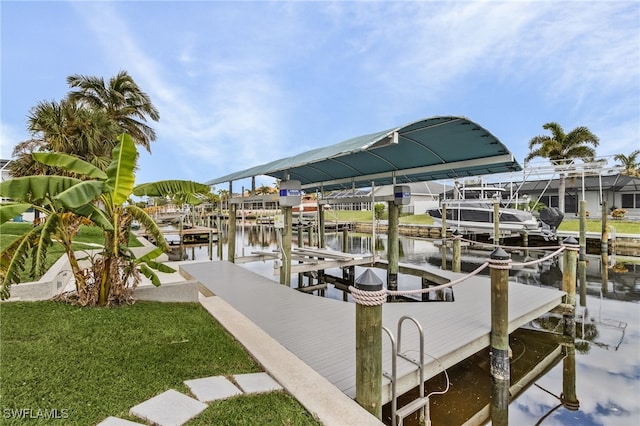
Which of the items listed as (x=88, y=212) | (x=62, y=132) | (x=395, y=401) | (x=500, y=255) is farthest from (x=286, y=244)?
(x=62, y=132)

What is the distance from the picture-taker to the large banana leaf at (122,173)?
484 centimetres

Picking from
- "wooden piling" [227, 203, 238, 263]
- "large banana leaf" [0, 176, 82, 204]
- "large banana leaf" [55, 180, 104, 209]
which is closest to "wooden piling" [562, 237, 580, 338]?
"large banana leaf" [55, 180, 104, 209]

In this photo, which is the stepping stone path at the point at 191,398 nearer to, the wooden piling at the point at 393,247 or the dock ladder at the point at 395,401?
the dock ladder at the point at 395,401

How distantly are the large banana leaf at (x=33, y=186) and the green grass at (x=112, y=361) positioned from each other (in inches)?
66.0

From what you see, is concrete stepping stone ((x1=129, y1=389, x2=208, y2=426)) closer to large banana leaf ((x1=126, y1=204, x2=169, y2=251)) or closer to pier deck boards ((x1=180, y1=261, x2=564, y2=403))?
pier deck boards ((x1=180, y1=261, x2=564, y2=403))

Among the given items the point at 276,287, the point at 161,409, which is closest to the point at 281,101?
the point at 276,287

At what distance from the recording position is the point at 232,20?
10.5 metres

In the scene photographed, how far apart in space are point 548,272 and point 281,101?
16.5m

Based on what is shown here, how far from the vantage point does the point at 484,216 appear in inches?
962

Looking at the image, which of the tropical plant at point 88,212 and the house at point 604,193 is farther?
the house at point 604,193

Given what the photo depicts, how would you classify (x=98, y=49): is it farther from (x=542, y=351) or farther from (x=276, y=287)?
(x=542, y=351)

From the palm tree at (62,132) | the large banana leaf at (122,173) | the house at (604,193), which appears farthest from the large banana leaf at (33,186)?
the house at (604,193)

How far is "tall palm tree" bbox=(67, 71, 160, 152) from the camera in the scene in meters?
21.1

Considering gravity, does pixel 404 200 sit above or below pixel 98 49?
below
